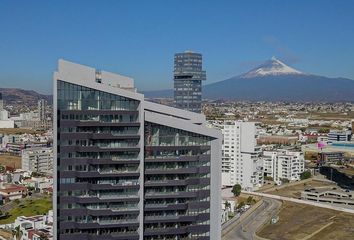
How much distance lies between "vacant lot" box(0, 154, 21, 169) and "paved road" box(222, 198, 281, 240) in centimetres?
3953

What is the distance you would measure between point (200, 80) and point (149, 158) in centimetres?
6739

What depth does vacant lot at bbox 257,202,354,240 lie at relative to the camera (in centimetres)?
4006

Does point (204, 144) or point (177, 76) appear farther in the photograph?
point (177, 76)

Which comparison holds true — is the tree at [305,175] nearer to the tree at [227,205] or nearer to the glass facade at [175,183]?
the tree at [227,205]

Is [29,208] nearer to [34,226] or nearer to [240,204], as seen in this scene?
[34,226]

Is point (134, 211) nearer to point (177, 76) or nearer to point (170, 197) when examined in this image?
point (170, 197)

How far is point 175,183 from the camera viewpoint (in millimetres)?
21109

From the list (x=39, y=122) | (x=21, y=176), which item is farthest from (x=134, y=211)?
(x=39, y=122)

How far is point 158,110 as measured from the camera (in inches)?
862

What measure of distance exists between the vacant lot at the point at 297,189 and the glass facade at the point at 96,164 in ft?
124

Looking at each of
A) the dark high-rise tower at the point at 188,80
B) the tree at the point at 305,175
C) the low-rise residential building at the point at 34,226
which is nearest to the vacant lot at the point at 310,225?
the tree at the point at 305,175

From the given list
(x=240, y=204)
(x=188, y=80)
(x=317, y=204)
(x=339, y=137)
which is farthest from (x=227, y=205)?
(x=339, y=137)

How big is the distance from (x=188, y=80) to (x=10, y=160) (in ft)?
102

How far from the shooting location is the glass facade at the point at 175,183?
2097cm
